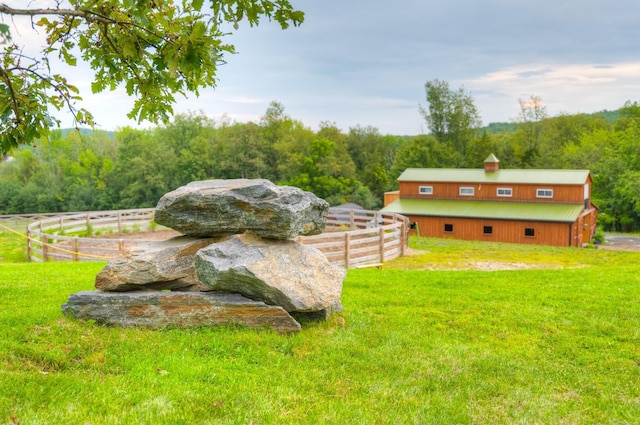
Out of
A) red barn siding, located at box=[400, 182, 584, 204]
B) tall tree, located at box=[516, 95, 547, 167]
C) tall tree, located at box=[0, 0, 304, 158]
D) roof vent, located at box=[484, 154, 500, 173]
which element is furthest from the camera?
tall tree, located at box=[516, 95, 547, 167]

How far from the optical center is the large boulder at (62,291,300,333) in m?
7.04

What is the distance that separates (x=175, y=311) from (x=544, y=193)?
111 feet

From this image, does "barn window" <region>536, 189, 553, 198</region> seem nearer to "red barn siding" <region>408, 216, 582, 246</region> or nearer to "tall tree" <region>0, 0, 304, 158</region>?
"red barn siding" <region>408, 216, 582, 246</region>

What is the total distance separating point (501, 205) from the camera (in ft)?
118

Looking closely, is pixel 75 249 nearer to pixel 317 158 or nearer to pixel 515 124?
pixel 317 158

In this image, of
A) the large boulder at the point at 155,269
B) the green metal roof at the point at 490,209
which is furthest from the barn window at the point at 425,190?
the large boulder at the point at 155,269

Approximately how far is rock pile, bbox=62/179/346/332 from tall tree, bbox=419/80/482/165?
5601 cm

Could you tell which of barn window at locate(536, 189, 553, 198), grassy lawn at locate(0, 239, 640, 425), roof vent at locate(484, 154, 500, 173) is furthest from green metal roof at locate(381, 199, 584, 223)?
grassy lawn at locate(0, 239, 640, 425)

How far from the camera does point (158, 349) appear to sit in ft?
20.2

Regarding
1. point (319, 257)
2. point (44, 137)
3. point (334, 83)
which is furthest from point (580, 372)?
point (334, 83)

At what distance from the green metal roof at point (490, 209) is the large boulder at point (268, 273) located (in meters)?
29.0

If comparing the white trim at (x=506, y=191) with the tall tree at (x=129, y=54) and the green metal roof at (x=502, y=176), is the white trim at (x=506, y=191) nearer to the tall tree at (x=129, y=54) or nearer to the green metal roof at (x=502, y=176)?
the green metal roof at (x=502, y=176)

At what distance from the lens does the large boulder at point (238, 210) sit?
7.48 metres

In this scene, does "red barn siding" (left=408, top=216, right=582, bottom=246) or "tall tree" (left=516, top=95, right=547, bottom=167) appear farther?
"tall tree" (left=516, top=95, right=547, bottom=167)
